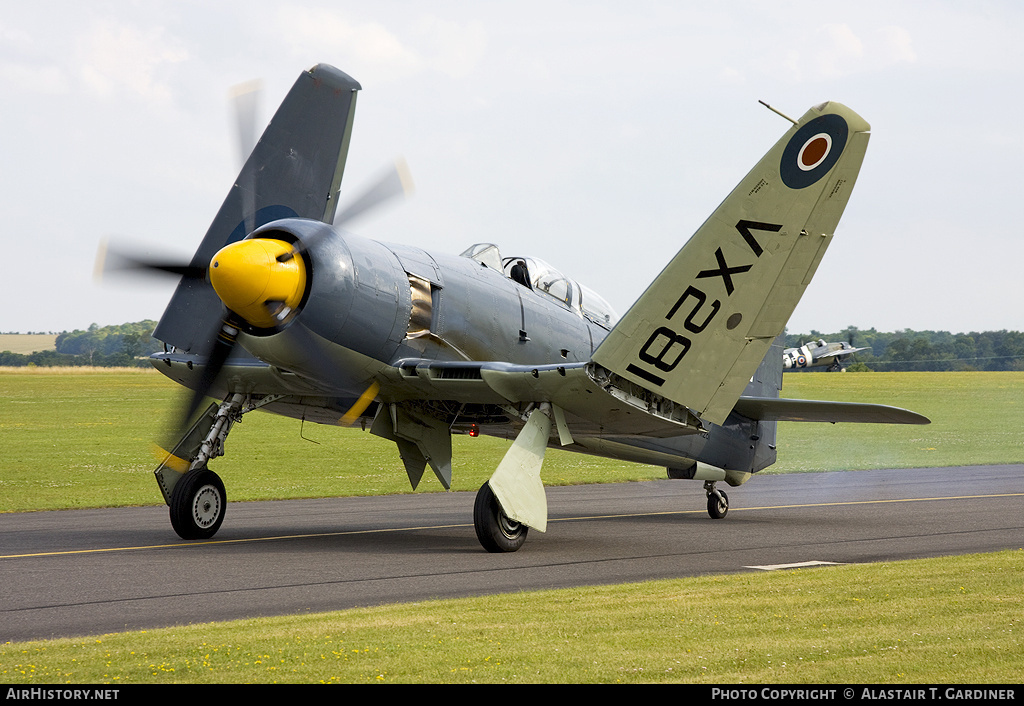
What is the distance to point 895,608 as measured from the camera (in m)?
7.91

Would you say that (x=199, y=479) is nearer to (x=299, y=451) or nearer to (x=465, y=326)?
(x=465, y=326)

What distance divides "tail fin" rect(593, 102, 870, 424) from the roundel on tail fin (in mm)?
11

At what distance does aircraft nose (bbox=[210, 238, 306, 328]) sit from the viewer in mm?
10688

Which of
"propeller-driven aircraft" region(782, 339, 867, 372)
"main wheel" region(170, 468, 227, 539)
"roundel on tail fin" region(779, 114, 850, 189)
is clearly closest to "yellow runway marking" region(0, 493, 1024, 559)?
"main wheel" region(170, 468, 227, 539)

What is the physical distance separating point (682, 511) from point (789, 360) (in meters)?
76.0

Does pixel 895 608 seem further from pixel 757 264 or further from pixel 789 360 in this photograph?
pixel 789 360

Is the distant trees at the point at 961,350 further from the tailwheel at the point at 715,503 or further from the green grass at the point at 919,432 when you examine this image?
the tailwheel at the point at 715,503

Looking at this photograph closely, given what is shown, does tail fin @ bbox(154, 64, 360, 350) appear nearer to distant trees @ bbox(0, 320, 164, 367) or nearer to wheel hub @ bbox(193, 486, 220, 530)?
wheel hub @ bbox(193, 486, 220, 530)

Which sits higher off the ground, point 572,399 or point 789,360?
point 572,399

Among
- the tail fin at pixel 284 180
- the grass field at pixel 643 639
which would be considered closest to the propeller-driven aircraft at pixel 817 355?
the tail fin at pixel 284 180

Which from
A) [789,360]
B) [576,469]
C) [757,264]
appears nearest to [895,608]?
[757,264]

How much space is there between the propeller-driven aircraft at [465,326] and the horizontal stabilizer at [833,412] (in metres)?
0.05

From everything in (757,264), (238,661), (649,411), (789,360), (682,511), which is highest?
(757,264)

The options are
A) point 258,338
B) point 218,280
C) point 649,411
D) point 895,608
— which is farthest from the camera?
point 649,411
